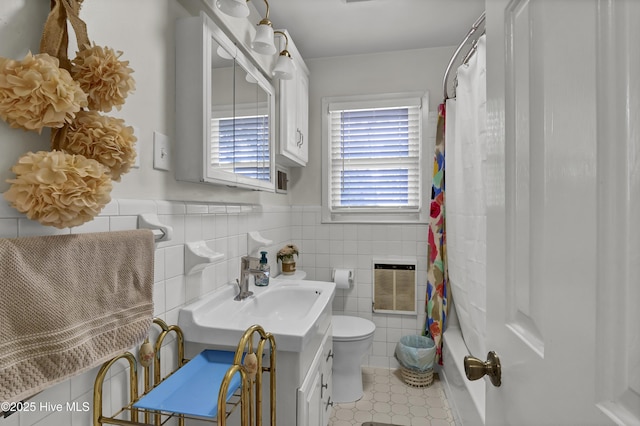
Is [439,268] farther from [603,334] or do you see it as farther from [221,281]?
[603,334]

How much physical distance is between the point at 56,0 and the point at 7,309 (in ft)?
2.15

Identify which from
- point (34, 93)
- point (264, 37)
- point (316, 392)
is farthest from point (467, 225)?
point (34, 93)

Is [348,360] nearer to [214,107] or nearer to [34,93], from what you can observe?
[214,107]

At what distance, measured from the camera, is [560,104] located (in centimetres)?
47

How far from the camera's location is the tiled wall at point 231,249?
0.80 m

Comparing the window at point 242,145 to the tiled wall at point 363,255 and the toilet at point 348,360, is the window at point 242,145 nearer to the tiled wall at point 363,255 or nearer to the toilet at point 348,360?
the tiled wall at point 363,255

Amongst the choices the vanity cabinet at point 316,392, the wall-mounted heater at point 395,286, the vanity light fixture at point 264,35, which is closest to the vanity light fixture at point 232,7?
the vanity light fixture at point 264,35

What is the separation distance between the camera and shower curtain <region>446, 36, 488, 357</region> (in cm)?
164

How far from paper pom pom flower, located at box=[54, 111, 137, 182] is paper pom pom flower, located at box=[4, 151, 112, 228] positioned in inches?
3.6

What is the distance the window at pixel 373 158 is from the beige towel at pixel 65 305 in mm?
1971

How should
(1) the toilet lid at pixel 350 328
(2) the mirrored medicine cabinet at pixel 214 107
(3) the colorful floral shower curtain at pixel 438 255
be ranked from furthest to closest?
(3) the colorful floral shower curtain at pixel 438 255
(1) the toilet lid at pixel 350 328
(2) the mirrored medicine cabinet at pixel 214 107

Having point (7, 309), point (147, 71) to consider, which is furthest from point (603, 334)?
point (147, 71)

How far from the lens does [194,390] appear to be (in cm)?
92

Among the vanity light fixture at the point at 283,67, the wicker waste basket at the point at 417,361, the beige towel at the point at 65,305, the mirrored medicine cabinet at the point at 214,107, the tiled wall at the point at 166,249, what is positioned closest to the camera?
the beige towel at the point at 65,305
